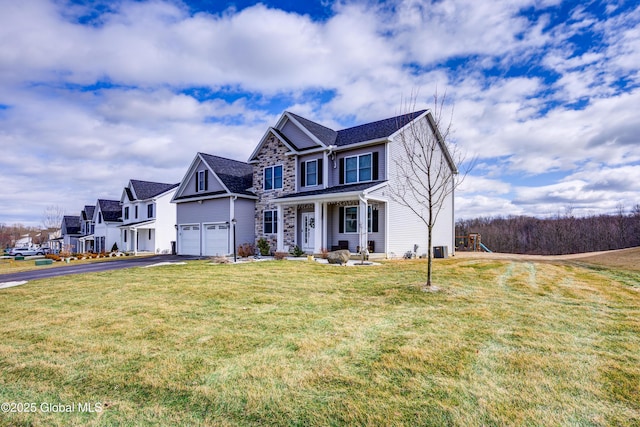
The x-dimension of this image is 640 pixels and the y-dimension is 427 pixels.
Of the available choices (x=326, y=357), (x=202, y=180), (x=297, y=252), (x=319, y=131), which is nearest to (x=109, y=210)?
(x=202, y=180)

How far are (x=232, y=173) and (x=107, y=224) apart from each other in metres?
21.9

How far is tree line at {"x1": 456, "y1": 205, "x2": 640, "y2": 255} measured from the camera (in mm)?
40969

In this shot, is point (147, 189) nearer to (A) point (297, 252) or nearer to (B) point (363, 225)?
(A) point (297, 252)

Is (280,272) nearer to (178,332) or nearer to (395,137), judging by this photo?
(178,332)

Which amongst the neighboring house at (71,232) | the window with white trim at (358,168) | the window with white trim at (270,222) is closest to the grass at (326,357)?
the window with white trim at (358,168)

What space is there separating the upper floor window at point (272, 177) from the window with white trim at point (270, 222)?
160 cm

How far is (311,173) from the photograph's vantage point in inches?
739

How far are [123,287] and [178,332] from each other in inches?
195

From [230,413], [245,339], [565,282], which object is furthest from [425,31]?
[230,413]

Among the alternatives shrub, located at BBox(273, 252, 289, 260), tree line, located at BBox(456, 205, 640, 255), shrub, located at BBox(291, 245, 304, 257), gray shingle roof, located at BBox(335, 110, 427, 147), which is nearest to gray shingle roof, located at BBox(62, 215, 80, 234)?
shrub, located at BBox(273, 252, 289, 260)

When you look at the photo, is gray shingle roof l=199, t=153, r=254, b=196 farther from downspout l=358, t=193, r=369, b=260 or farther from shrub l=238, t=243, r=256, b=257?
downspout l=358, t=193, r=369, b=260

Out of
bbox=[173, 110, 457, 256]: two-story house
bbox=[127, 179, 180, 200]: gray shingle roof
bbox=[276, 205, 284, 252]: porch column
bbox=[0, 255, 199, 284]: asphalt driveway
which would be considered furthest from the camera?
bbox=[127, 179, 180, 200]: gray shingle roof

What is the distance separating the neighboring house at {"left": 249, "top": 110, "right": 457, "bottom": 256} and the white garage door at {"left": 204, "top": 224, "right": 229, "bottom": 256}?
216 centimetres

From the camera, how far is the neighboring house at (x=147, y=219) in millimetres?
30328
